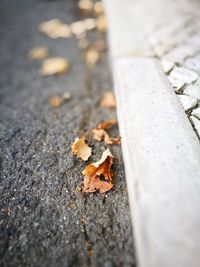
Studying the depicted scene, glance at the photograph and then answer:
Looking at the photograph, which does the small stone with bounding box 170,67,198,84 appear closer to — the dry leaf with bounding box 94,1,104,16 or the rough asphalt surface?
the rough asphalt surface

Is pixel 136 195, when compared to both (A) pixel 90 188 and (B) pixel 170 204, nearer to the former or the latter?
(B) pixel 170 204

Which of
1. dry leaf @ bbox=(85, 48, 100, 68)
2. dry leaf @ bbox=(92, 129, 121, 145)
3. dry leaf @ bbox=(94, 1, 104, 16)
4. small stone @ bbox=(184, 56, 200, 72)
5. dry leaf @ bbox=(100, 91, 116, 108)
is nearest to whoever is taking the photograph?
dry leaf @ bbox=(92, 129, 121, 145)

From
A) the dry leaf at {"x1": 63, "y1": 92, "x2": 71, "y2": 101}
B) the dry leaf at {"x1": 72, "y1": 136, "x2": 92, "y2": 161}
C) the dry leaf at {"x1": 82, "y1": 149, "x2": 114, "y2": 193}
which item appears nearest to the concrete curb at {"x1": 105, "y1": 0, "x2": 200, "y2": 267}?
the dry leaf at {"x1": 82, "y1": 149, "x2": 114, "y2": 193}

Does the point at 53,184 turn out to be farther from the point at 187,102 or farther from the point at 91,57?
the point at 91,57

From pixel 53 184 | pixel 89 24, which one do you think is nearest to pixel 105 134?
pixel 53 184

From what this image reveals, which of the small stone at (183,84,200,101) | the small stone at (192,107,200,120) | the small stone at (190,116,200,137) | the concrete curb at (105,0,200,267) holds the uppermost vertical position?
the small stone at (183,84,200,101)

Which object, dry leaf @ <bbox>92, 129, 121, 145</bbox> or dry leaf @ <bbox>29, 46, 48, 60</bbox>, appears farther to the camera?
dry leaf @ <bbox>29, 46, 48, 60</bbox>

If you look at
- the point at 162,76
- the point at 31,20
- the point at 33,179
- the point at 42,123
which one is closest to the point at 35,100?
the point at 42,123

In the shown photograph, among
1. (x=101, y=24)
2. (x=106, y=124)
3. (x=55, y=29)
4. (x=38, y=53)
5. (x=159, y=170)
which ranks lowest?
(x=38, y=53)
